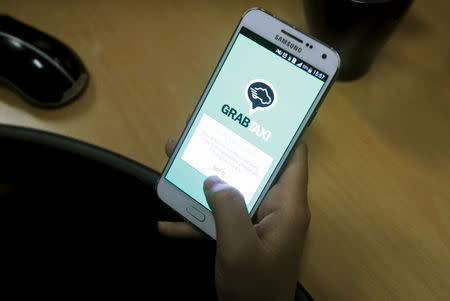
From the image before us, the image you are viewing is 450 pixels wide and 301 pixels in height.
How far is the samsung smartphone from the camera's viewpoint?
0.41m

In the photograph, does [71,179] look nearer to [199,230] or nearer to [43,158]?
[43,158]

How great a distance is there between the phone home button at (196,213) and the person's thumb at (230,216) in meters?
0.05

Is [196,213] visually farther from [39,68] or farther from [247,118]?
[39,68]

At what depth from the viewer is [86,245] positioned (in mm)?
623

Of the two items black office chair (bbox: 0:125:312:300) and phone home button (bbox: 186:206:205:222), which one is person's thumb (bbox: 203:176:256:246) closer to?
phone home button (bbox: 186:206:205:222)

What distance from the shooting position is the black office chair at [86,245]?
Result: 0.56 m

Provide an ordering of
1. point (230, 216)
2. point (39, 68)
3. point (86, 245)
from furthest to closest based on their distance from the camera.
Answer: point (86, 245) → point (39, 68) → point (230, 216)

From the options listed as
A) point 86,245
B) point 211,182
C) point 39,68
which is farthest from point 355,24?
point 86,245

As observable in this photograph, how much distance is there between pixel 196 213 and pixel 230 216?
0.25ft

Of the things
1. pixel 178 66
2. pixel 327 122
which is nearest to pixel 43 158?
pixel 178 66

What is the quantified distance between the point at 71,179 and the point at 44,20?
208mm

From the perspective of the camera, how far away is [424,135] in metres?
0.48

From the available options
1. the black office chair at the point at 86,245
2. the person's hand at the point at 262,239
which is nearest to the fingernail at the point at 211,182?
the person's hand at the point at 262,239

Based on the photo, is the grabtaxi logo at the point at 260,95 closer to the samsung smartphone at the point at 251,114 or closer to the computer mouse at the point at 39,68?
the samsung smartphone at the point at 251,114
